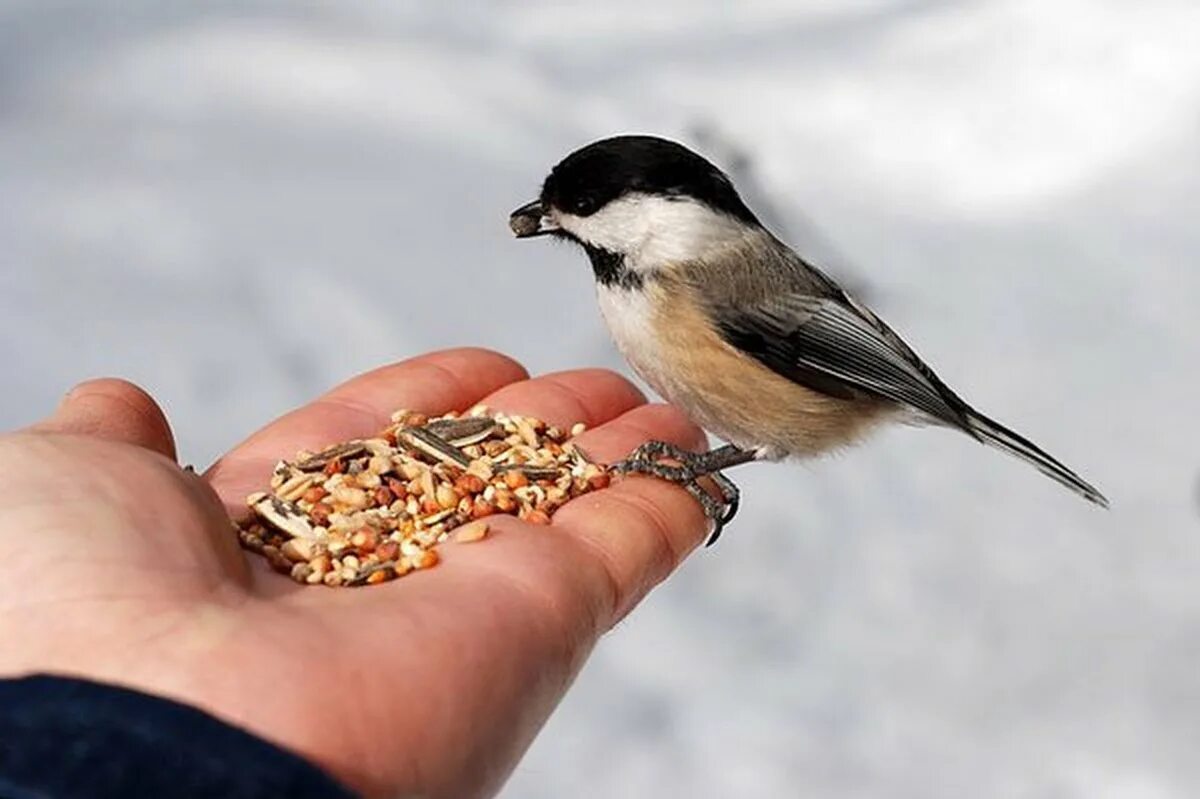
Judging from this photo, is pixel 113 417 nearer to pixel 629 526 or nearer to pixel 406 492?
pixel 406 492

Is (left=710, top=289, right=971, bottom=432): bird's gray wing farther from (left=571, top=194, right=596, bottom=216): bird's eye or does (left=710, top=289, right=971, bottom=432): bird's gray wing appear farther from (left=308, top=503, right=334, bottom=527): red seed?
(left=308, top=503, right=334, bottom=527): red seed

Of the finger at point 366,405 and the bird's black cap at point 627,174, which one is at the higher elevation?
the bird's black cap at point 627,174

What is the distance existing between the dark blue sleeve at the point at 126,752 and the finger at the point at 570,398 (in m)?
0.76

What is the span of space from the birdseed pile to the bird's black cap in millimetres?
222

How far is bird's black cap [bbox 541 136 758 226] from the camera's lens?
1.39 meters

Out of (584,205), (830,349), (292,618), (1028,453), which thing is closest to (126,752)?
(292,618)

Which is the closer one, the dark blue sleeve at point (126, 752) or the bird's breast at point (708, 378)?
the dark blue sleeve at point (126, 752)

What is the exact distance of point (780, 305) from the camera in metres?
1.51

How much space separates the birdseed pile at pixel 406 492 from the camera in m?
1.17

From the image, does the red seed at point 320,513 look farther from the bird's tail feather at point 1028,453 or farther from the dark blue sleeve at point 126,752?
the bird's tail feather at point 1028,453

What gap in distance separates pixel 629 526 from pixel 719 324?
0.84 feet

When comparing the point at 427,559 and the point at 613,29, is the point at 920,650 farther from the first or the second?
the point at 613,29

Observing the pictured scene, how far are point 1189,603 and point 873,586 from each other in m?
0.41

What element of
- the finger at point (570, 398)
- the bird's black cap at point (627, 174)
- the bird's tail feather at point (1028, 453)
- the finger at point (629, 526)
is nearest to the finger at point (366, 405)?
the finger at point (570, 398)
